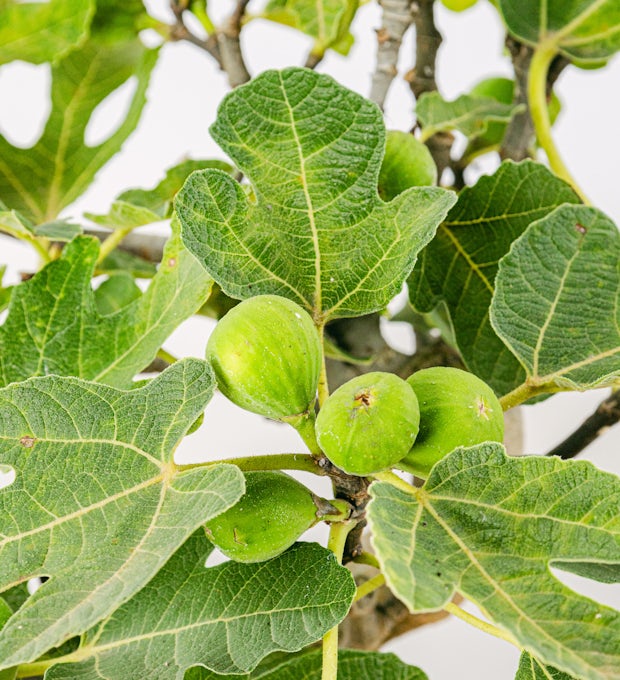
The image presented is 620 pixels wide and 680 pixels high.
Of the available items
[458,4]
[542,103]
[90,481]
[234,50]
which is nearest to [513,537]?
[90,481]

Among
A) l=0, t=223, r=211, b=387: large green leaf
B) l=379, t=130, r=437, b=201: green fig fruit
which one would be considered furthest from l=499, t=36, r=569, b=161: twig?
l=0, t=223, r=211, b=387: large green leaf

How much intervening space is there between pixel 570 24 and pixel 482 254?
1.22 feet

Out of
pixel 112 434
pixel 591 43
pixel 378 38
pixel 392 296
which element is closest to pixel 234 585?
pixel 112 434

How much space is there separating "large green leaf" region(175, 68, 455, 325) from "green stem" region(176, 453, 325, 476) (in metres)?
0.14

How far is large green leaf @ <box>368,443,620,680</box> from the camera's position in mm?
521

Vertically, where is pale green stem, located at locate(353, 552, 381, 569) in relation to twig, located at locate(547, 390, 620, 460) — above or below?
below


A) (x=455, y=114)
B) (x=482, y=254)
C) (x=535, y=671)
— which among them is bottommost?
(x=535, y=671)

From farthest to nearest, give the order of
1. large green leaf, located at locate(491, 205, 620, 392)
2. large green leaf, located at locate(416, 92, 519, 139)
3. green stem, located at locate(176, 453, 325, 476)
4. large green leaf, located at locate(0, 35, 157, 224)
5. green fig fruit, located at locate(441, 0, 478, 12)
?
1. green fig fruit, located at locate(441, 0, 478, 12)
2. large green leaf, located at locate(0, 35, 157, 224)
3. large green leaf, located at locate(416, 92, 519, 139)
4. large green leaf, located at locate(491, 205, 620, 392)
5. green stem, located at locate(176, 453, 325, 476)

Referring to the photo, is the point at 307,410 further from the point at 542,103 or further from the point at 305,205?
the point at 542,103

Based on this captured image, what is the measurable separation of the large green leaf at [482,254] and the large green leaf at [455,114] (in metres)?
0.13

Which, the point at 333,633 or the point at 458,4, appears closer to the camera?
the point at 333,633

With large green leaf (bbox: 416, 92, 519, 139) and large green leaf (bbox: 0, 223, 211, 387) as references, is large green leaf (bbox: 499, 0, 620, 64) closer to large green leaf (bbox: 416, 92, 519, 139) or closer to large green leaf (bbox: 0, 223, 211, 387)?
large green leaf (bbox: 416, 92, 519, 139)

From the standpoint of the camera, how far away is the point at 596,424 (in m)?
0.94

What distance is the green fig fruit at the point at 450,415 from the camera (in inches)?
23.0
